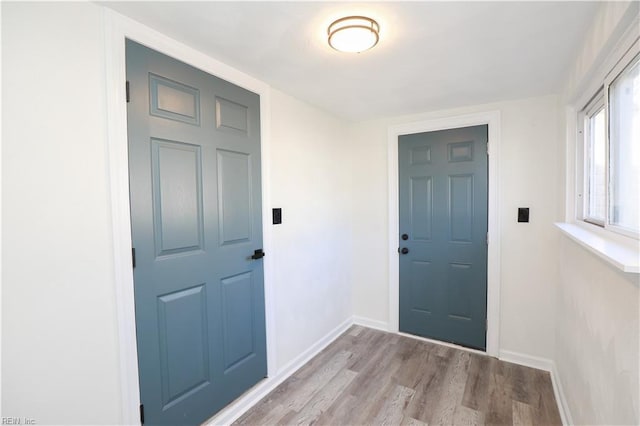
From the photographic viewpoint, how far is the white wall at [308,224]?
233cm

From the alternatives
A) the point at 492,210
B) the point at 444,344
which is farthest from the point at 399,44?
the point at 444,344

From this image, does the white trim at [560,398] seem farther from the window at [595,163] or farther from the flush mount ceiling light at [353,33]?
the flush mount ceiling light at [353,33]

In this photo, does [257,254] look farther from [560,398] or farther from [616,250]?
[560,398]

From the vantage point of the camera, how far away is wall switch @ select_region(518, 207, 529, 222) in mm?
2452

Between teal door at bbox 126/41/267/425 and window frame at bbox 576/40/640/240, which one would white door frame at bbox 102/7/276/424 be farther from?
window frame at bbox 576/40/640/240

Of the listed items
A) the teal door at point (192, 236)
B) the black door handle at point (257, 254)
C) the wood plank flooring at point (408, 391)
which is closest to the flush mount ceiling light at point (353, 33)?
the teal door at point (192, 236)

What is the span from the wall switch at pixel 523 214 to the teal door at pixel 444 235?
26 cm

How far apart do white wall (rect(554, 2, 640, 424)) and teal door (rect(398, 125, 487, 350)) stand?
26.4 inches

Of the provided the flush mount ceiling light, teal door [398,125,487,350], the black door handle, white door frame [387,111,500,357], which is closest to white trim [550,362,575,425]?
white door frame [387,111,500,357]

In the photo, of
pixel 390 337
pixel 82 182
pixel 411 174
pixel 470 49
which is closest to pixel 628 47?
pixel 470 49

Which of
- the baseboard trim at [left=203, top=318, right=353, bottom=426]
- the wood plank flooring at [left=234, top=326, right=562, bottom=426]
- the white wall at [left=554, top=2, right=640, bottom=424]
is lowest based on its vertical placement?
the wood plank flooring at [left=234, top=326, right=562, bottom=426]

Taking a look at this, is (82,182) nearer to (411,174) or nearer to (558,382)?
(411,174)

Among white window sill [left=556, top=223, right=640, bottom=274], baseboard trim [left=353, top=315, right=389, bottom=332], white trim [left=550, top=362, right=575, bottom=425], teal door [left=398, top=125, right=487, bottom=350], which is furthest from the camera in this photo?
baseboard trim [left=353, top=315, right=389, bottom=332]

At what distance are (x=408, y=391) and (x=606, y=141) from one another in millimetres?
1982
